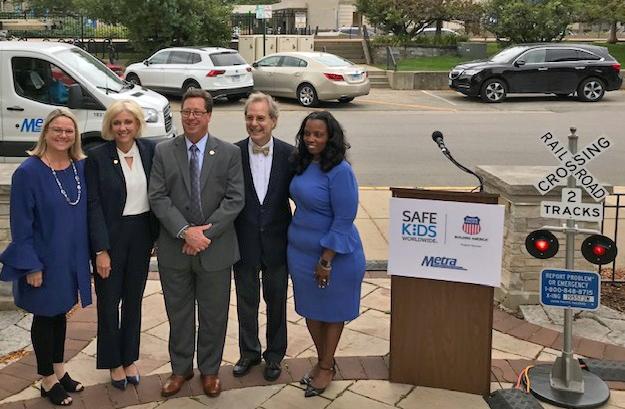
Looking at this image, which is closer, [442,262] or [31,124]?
[442,262]

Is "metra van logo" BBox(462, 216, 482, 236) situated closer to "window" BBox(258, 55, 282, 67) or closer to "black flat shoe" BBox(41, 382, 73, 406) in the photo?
"black flat shoe" BBox(41, 382, 73, 406)

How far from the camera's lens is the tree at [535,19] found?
2575cm

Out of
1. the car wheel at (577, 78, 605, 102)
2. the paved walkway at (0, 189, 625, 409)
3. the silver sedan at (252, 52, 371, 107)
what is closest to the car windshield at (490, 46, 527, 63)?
the car wheel at (577, 78, 605, 102)

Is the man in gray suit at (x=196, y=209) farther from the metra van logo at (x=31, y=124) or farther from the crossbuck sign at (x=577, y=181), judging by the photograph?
the metra van logo at (x=31, y=124)

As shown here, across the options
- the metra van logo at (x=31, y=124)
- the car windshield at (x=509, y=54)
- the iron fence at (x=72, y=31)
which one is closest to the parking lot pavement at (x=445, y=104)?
the car windshield at (x=509, y=54)

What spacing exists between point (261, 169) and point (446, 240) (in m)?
1.16

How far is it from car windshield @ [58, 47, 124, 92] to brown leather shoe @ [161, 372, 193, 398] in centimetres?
662

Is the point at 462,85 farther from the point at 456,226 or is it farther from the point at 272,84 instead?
the point at 456,226

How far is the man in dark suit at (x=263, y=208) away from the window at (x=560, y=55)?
17274 mm

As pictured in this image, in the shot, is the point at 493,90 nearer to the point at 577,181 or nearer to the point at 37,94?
the point at 37,94

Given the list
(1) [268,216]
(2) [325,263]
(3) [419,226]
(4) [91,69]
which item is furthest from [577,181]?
(4) [91,69]

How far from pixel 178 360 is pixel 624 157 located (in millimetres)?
9867

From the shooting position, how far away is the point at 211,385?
4223mm

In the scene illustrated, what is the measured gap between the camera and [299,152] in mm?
4090
